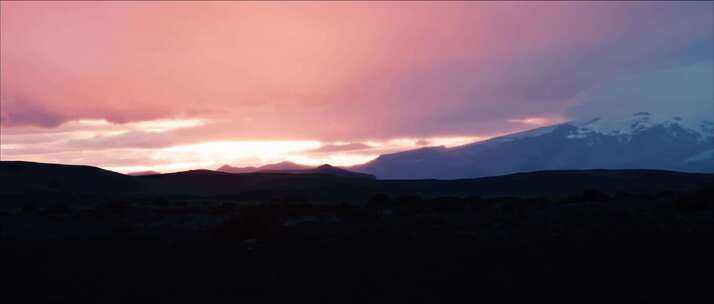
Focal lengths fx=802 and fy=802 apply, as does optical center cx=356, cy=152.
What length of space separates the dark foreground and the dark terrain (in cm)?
5

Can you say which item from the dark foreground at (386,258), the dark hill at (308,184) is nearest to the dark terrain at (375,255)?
the dark foreground at (386,258)

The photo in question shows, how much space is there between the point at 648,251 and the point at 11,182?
280ft

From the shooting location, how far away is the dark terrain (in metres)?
17.7

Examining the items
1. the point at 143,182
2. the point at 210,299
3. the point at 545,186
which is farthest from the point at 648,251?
the point at 143,182

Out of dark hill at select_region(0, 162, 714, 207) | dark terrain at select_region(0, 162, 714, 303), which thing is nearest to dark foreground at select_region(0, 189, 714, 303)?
dark terrain at select_region(0, 162, 714, 303)

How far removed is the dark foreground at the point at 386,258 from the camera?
17.5 metres

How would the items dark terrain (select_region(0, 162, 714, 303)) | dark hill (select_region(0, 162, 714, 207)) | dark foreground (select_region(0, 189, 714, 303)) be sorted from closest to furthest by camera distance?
dark foreground (select_region(0, 189, 714, 303)) → dark terrain (select_region(0, 162, 714, 303)) → dark hill (select_region(0, 162, 714, 207))

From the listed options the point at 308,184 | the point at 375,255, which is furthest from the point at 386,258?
the point at 308,184

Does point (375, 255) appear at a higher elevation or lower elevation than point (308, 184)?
lower

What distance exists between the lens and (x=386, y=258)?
2269cm

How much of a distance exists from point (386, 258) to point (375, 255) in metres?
0.72

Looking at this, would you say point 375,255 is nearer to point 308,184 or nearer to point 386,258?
point 386,258

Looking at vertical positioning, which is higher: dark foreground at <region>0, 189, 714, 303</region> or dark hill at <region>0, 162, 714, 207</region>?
dark hill at <region>0, 162, 714, 207</region>

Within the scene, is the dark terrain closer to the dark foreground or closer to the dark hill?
→ the dark foreground
